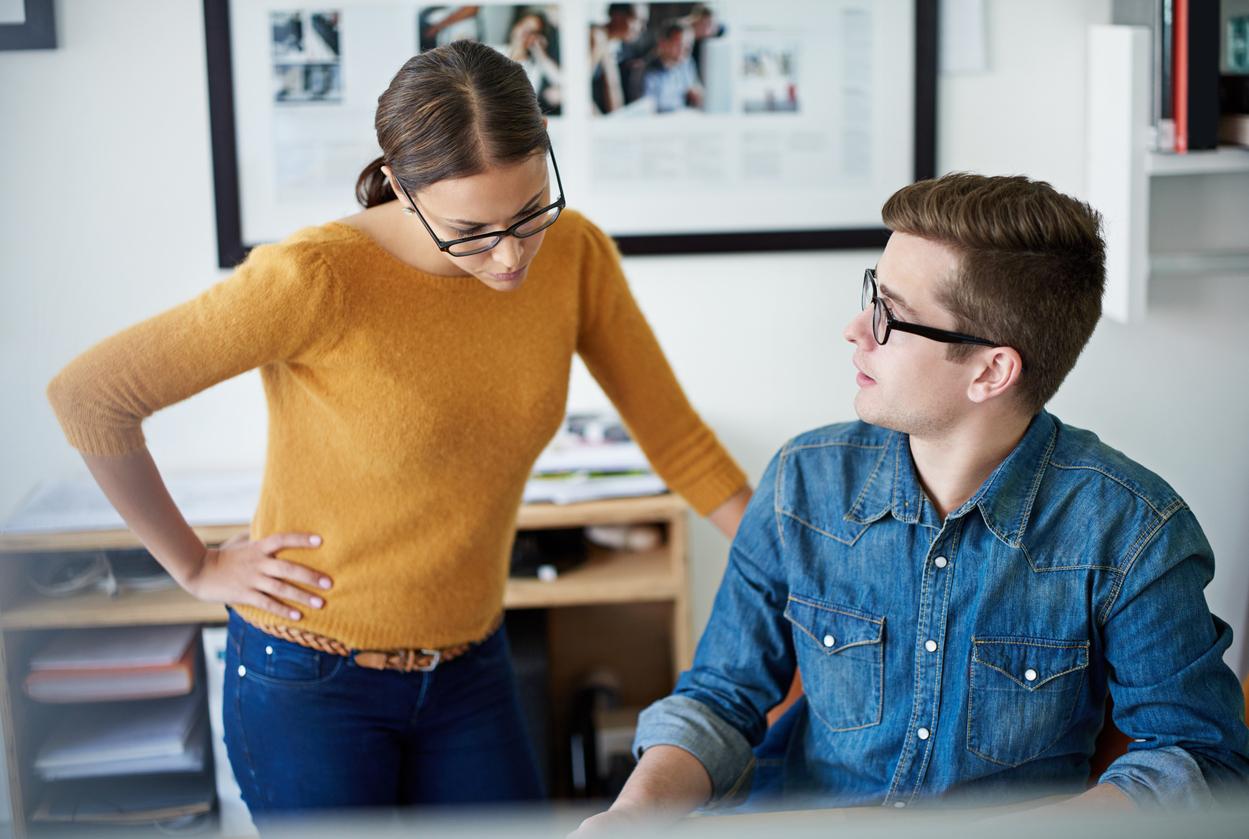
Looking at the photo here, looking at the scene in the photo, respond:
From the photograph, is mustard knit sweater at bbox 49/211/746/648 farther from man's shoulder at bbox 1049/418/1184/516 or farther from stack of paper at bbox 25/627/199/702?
stack of paper at bbox 25/627/199/702

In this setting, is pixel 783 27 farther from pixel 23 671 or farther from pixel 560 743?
pixel 23 671

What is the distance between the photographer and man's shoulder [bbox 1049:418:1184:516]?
48.9 inches

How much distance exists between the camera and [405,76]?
3.99ft

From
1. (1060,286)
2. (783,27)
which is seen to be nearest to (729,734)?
(1060,286)

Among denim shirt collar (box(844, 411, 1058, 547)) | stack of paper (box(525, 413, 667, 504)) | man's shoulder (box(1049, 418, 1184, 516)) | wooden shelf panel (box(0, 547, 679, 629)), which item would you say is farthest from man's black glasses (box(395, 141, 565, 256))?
wooden shelf panel (box(0, 547, 679, 629))

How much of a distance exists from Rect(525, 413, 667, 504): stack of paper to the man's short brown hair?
987mm

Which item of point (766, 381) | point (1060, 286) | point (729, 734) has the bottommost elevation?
point (729, 734)

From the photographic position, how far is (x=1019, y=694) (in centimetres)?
125

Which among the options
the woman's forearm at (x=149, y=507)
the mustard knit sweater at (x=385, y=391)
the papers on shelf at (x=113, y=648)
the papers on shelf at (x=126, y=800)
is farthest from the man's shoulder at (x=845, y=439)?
the papers on shelf at (x=126, y=800)

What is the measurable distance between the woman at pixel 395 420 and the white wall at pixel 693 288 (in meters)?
1.02

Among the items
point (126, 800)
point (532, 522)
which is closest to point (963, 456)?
point (532, 522)

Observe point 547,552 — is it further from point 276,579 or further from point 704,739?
point 704,739

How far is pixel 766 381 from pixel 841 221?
0.34 m

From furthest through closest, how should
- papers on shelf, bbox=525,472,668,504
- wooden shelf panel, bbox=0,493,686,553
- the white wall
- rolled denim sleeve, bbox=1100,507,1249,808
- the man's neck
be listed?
the white wall → papers on shelf, bbox=525,472,668,504 → wooden shelf panel, bbox=0,493,686,553 → the man's neck → rolled denim sleeve, bbox=1100,507,1249,808
